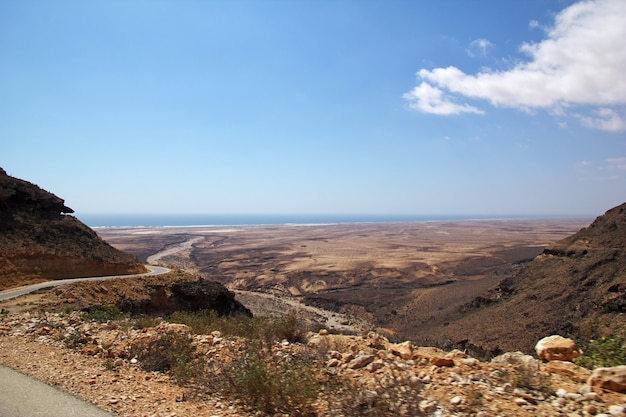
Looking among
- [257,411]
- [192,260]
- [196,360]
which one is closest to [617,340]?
[257,411]

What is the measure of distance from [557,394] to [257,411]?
151 inches

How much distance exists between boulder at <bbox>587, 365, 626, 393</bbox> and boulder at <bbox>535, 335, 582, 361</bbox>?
1.32 m

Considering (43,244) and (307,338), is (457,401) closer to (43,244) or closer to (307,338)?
(307,338)

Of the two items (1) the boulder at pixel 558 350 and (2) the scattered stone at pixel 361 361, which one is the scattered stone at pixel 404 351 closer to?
(2) the scattered stone at pixel 361 361

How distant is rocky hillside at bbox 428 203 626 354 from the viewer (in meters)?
20.4

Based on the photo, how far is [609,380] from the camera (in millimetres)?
4645

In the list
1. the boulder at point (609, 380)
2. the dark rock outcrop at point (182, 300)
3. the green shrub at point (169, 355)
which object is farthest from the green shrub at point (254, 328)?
the dark rock outcrop at point (182, 300)

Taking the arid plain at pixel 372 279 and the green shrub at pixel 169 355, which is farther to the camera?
the arid plain at pixel 372 279

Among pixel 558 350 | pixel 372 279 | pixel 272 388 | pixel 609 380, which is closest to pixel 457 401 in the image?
pixel 609 380

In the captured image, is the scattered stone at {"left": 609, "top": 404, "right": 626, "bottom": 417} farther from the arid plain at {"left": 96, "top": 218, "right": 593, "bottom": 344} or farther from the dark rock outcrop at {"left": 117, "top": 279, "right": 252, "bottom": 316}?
the dark rock outcrop at {"left": 117, "top": 279, "right": 252, "bottom": 316}

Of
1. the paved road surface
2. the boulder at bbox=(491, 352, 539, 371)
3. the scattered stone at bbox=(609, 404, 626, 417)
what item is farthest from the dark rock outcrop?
the scattered stone at bbox=(609, 404, 626, 417)

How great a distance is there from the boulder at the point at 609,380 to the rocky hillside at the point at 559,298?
14.8 m

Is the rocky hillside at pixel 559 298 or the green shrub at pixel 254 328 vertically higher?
the green shrub at pixel 254 328

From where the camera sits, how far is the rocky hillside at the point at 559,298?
2042 centimetres
